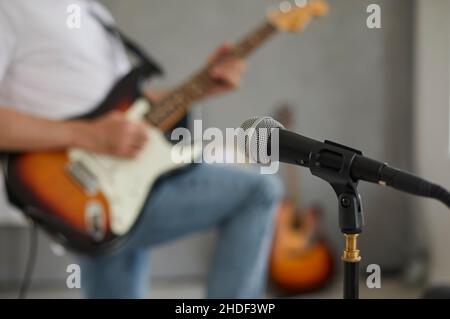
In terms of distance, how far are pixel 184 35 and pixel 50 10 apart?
0.93 m

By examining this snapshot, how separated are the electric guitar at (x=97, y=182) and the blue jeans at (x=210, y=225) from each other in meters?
0.03

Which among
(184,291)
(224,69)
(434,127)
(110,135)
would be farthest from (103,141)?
(434,127)

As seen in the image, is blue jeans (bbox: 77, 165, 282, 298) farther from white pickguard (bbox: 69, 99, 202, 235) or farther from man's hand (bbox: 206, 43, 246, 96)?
man's hand (bbox: 206, 43, 246, 96)

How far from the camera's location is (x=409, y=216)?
208 cm

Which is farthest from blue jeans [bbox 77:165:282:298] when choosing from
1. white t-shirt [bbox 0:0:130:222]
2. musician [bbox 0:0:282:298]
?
white t-shirt [bbox 0:0:130:222]

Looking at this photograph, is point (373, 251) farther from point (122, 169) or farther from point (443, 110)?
point (122, 169)

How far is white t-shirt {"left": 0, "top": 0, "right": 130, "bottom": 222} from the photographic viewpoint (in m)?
1.08

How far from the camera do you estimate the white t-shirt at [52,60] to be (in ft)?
3.53

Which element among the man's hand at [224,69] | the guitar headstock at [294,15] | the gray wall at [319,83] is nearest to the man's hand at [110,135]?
the man's hand at [224,69]

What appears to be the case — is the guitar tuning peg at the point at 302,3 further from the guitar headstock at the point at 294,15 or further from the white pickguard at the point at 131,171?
the white pickguard at the point at 131,171

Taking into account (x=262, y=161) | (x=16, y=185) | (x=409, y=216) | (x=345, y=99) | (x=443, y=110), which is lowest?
(x=262, y=161)

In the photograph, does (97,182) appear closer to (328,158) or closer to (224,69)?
(224,69)

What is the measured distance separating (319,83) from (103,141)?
1.16 m
